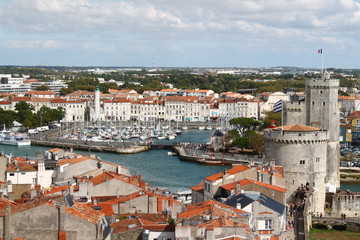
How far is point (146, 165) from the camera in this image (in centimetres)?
5112

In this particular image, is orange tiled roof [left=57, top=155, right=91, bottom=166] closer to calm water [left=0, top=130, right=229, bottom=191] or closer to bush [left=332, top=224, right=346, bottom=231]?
calm water [left=0, top=130, right=229, bottom=191]

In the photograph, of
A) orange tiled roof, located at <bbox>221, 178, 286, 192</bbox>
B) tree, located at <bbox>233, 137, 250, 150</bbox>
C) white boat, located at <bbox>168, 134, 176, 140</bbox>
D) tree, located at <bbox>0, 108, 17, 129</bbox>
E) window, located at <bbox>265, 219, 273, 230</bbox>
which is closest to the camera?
window, located at <bbox>265, 219, 273, 230</bbox>

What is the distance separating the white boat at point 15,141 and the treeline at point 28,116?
32.0ft

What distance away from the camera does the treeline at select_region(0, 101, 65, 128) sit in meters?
76.7

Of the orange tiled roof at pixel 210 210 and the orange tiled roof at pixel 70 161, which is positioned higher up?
the orange tiled roof at pixel 210 210

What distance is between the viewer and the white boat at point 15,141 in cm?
6462

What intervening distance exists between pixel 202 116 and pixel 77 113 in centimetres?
1657

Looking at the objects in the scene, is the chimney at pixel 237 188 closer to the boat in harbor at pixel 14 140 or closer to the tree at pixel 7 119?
the boat in harbor at pixel 14 140

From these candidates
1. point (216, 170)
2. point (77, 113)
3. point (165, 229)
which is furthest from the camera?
point (77, 113)

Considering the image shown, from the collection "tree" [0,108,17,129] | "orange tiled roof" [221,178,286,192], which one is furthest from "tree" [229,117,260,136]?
"orange tiled roof" [221,178,286,192]

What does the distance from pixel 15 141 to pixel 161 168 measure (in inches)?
817

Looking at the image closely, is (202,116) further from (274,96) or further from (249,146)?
(249,146)

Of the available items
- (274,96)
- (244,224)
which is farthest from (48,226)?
(274,96)

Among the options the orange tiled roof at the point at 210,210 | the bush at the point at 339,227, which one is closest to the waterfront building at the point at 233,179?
the bush at the point at 339,227
